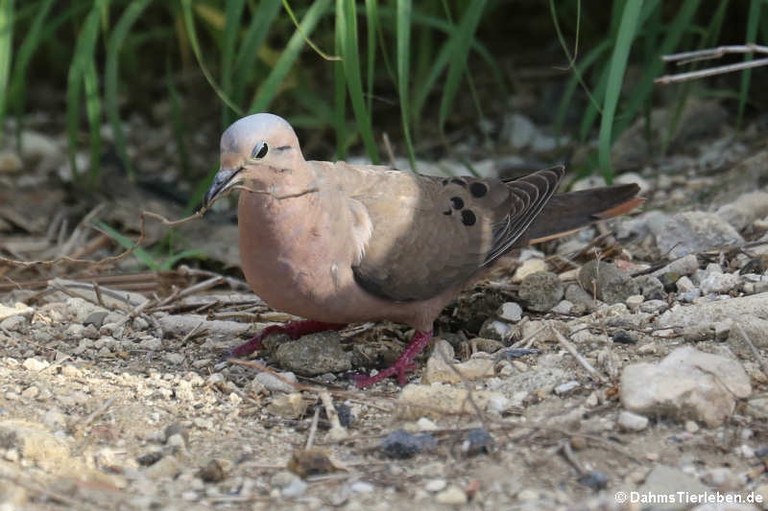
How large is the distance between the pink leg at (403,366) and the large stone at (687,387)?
713 millimetres

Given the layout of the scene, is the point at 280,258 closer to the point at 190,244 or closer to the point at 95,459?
the point at 95,459

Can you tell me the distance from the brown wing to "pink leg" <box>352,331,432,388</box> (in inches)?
4.9

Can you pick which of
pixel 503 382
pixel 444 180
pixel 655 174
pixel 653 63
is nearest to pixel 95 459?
pixel 503 382

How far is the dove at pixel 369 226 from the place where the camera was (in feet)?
9.85

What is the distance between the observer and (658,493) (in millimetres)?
2309

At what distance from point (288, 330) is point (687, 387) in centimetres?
123

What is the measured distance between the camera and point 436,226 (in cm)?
337

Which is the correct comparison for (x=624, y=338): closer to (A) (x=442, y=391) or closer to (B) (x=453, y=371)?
(B) (x=453, y=371)

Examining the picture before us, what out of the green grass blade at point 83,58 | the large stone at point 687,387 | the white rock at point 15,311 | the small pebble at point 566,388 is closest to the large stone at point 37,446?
the white rock at point 15,311

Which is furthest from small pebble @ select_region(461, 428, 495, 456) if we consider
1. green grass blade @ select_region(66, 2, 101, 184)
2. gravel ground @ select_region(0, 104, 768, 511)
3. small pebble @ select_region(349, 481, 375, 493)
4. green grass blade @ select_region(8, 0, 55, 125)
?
green grass blade @ select_region(8, 0, 55, 125)

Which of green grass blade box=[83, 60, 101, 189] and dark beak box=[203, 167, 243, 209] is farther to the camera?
green grass blade box=[83, 60, 101, 189]

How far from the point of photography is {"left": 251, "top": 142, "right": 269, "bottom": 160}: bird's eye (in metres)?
2.94

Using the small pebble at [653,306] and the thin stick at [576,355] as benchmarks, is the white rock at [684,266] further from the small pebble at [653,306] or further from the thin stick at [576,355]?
the thin stick at [576,355]

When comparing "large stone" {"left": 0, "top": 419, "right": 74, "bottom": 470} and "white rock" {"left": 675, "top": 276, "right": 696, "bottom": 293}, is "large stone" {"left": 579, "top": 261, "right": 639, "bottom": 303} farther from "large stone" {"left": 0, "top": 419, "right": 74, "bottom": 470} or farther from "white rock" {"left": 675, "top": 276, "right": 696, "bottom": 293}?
"large stone" {"left": 0, "top": 419, "right": 74, "bottom": 470}
